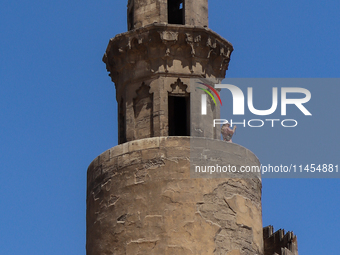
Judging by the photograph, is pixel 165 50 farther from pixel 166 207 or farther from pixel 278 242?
pixel 278 242

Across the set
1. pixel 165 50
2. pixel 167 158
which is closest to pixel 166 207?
pixel 167 158

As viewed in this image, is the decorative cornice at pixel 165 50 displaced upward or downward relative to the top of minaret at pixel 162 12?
downward

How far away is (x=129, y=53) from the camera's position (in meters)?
25.1

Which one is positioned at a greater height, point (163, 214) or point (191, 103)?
point (191, 103)

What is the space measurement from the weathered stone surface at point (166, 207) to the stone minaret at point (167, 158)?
2 cm

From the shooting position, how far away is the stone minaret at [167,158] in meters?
22.5

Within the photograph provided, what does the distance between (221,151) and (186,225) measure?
211 cm

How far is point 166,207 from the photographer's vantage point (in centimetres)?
2253

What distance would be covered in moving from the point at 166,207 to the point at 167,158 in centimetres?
118

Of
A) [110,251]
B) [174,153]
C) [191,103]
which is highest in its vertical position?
[191,103]

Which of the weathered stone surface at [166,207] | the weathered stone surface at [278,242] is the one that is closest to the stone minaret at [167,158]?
the weathered stone surface at [166,207]

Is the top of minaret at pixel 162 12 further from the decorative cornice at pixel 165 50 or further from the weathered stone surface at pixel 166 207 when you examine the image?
the weathered stone surface at pixel 166 207

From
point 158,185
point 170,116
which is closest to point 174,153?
point 158,185

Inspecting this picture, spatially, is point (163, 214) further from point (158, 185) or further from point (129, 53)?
point (129, 53)
